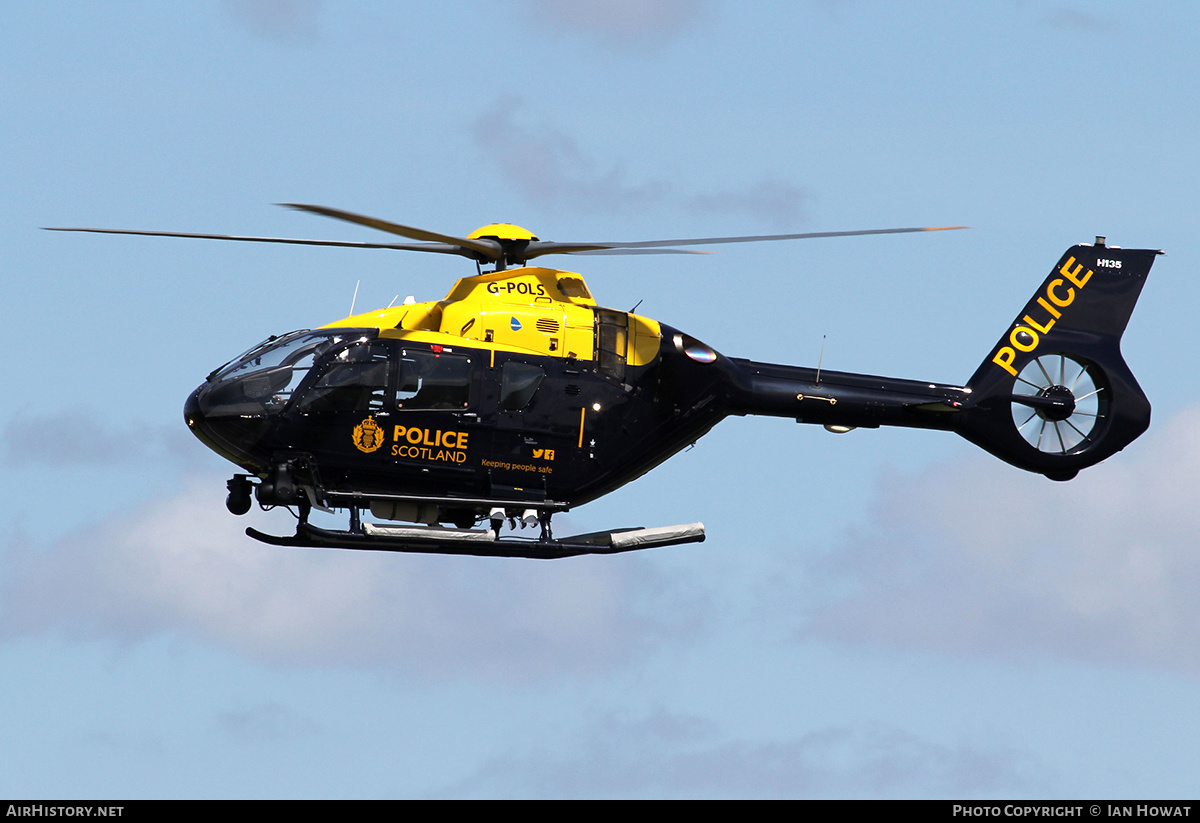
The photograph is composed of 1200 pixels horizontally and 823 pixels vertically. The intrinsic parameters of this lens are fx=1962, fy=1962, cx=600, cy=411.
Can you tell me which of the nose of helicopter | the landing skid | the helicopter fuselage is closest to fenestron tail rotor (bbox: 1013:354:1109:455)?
the helicopter fuselage

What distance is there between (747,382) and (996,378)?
5.63 m

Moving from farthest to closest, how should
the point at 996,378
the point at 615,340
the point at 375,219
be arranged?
1. the point at 996,378
2. the point at 615,340
3. the point at 375,219

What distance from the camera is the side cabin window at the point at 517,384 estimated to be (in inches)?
1377

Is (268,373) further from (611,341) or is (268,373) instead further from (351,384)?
(611,341)

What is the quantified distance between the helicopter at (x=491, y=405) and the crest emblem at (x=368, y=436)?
2cm

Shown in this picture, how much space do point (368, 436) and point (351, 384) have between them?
951 mm

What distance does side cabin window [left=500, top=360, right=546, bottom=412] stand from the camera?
115 ft

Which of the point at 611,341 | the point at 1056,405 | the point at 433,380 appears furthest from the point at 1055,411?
the point at 433,380

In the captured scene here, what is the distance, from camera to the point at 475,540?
3425cm

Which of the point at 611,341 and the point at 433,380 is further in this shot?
the point at 611,341

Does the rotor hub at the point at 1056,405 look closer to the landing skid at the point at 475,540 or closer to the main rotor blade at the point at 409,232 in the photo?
the landing skid at the point at 475,540
